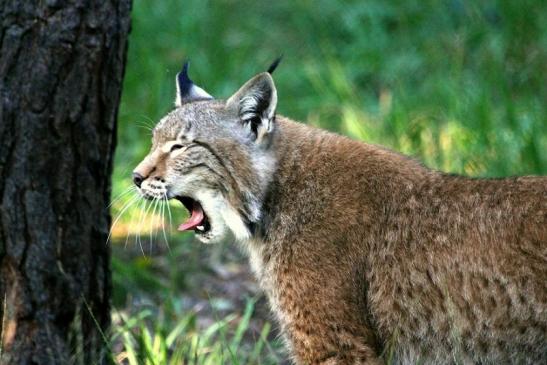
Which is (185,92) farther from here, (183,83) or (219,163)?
(219,163)

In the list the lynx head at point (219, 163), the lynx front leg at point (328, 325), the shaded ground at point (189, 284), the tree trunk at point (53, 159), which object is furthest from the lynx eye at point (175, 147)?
the shaded ground at point (189, 284)

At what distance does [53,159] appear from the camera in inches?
181

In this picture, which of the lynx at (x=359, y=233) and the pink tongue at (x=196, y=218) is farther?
the pink tongue at (x=196, y=218)

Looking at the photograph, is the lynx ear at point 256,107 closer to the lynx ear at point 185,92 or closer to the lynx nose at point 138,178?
the lynx ear at point 185,92

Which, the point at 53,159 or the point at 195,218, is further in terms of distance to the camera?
the point at 195,218

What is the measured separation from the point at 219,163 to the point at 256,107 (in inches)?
11.2

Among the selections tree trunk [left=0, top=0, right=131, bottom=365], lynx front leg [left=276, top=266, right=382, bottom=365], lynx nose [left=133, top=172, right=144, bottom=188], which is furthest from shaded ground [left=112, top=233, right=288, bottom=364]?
lynx nose [left=133, top=172, right=144, bottom=188]

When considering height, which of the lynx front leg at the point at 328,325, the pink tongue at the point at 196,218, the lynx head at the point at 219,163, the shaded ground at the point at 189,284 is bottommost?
the shaded ground at the point at 189,284

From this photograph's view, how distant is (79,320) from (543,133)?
3.34 metres

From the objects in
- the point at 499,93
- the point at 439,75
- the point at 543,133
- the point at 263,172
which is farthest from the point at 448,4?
the point at 263,172

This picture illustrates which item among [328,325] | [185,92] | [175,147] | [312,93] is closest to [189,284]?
[185,92]

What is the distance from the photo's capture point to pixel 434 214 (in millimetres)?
4539

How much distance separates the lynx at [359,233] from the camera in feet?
14.2

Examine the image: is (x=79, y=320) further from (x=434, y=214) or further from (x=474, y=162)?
(x=474, y=162)
